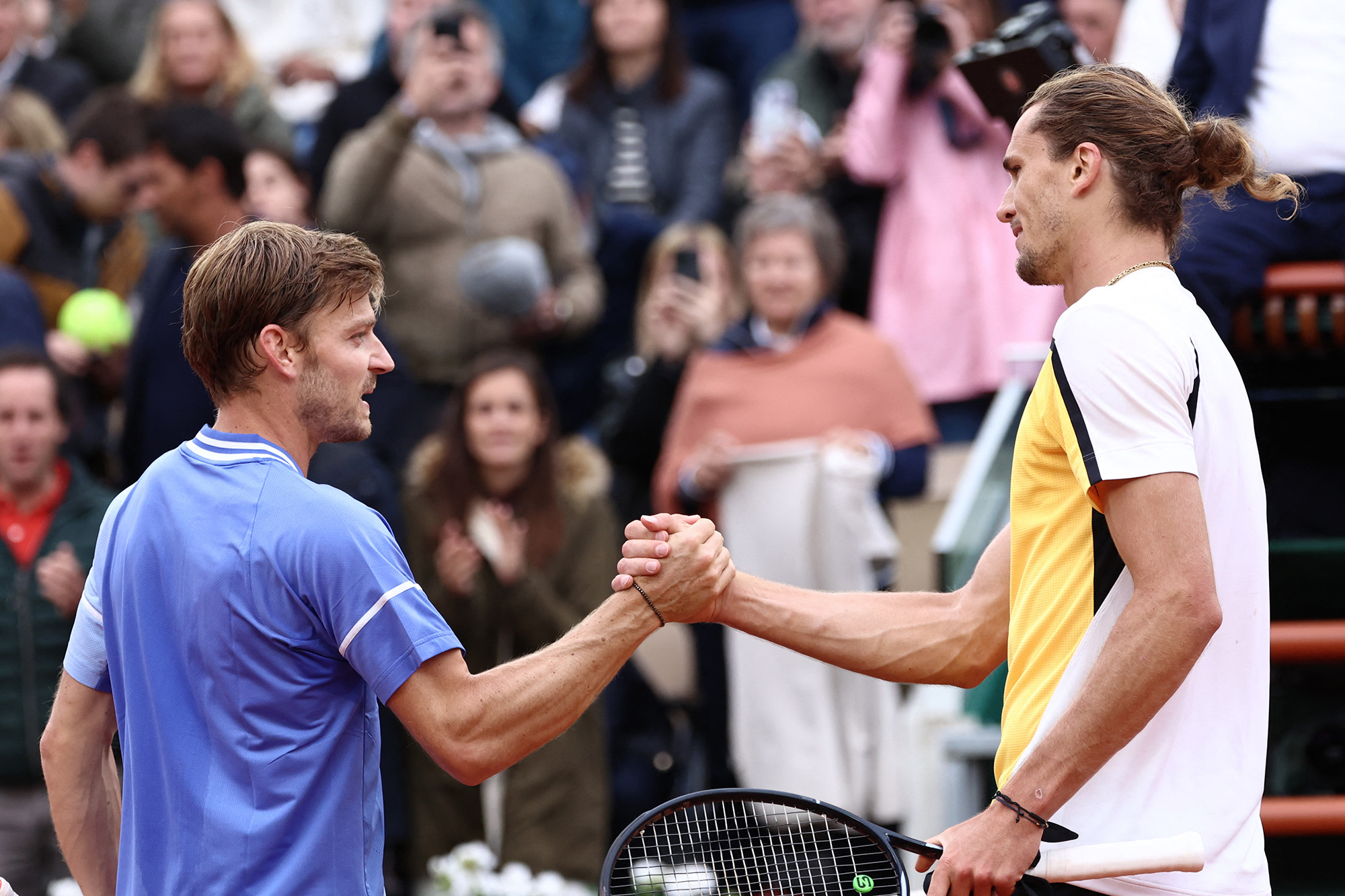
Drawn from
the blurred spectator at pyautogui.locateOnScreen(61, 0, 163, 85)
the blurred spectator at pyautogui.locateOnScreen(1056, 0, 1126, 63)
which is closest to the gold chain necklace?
the blurred spectator at pyautogui.locateOnScreen(1056, 0, 1126, 63)

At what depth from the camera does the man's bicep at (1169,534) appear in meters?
2.50

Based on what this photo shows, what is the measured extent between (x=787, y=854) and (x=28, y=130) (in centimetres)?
610

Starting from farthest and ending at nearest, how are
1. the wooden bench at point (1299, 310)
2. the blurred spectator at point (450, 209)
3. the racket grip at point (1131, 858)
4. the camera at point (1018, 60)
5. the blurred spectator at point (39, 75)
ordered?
1. the blurred spectator at point (39, 75)
2. the blurred spectator at point (450, 209)
3. the wooden bench at point (1299, 310)
4. the camera at point (1018, 60)
5. the racket grip at point (1131, 858)

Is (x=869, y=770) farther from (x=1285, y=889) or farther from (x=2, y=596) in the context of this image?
(x=2, y=596)

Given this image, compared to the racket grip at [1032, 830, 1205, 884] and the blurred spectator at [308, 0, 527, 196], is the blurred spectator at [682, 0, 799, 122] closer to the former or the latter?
the blurred spectator at [308, 0, 527, 196]

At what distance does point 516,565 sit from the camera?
19.1 feet

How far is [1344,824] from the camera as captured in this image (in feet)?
13.5

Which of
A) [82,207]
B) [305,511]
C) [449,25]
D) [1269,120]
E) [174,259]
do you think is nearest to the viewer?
[305,511]

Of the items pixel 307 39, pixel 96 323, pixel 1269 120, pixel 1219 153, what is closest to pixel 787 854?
pixel 1219 153

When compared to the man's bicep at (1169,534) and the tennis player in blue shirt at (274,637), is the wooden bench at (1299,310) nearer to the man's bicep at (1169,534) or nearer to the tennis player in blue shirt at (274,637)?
the man's bicep at (1169,534)

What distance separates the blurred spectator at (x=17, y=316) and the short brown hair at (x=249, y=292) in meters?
3.85

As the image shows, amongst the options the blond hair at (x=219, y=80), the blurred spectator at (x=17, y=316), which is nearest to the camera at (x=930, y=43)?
the blond hair at (x=219, y=80)

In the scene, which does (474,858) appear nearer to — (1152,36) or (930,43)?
(1152,36)

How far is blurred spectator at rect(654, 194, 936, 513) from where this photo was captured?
5.99 meters
